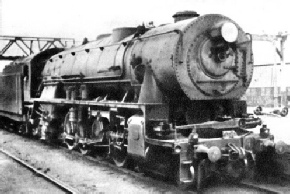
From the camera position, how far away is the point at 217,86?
7.53 meters

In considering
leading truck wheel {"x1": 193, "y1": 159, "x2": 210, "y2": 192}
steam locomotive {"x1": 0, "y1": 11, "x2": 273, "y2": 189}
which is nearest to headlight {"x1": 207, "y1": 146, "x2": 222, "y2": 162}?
steam locomotive {"x1": 0, "y1": 11, "x2": 273, "y2": 189}

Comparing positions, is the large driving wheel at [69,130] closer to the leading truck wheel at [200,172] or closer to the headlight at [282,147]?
the leading truck wheel at [200,172]

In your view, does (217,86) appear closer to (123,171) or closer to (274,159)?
(274,159)

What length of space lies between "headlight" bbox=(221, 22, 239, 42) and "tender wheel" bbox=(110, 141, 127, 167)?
3.25 metres

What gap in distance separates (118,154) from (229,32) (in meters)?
3.76

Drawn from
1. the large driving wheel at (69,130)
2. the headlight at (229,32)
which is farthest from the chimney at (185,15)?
the large driving wheel at (69,130)

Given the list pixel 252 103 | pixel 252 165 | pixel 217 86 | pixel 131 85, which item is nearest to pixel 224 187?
pixel 252 165

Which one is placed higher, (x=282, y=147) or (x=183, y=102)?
(x=183, y=102)

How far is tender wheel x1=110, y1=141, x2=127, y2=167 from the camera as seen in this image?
8.53 metres

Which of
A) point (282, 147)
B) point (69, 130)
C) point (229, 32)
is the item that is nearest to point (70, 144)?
point (69, 130)

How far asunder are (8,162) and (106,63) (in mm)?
3601

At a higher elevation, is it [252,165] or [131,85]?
[131,85]

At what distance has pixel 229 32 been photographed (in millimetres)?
7176

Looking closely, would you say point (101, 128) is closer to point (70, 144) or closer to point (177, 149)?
point (70, 144)
